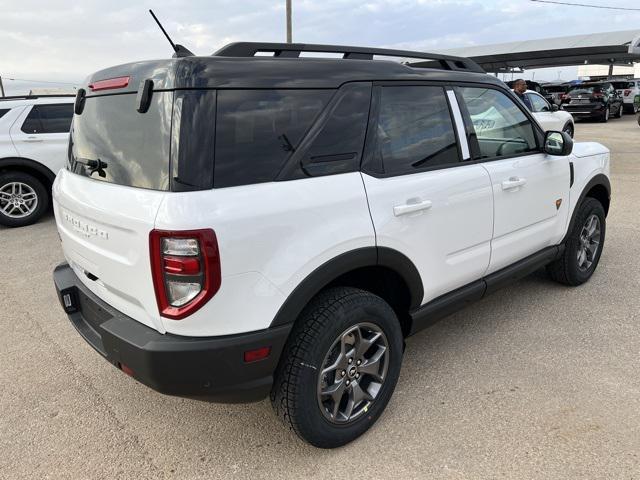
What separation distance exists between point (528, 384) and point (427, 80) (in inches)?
71.7

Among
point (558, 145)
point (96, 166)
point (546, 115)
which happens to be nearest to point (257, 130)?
point (96, 166)

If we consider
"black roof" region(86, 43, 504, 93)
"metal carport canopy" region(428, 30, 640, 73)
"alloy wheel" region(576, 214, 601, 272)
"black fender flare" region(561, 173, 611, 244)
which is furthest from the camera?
"metal carport canopy" region(428, 30, 640, 73)

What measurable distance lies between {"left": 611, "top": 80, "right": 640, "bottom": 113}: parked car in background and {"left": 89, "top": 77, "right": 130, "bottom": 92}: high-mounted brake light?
2714 centimetres

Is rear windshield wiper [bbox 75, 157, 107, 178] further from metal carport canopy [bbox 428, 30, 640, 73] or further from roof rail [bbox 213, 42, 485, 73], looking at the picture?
metal carport canopy [bbox 428, 30, 640, 73]

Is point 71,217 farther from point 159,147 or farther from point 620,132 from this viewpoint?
point 620,132

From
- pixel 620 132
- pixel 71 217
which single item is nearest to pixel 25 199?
pixel 71 217

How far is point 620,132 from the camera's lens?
1702cm

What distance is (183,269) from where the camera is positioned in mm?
1873

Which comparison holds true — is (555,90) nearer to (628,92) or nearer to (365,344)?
(628,92)

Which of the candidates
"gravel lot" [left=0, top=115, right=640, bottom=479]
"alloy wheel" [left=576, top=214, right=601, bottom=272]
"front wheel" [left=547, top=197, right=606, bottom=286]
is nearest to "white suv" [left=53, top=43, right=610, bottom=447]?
"gravel lot" [left=0, top=115, right=640, bottom=479]

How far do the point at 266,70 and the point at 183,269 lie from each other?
908mm

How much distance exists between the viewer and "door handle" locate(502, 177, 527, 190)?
308 cm

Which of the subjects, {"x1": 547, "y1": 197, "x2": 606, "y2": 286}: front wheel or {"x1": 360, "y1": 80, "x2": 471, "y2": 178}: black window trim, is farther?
{"x1": 547, "y1": 197, "x2": 606, "y2": 286}: front wheel

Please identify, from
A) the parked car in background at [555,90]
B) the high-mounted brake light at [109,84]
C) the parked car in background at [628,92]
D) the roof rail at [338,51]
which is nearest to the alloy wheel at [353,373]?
the roof rail at [338,51]
